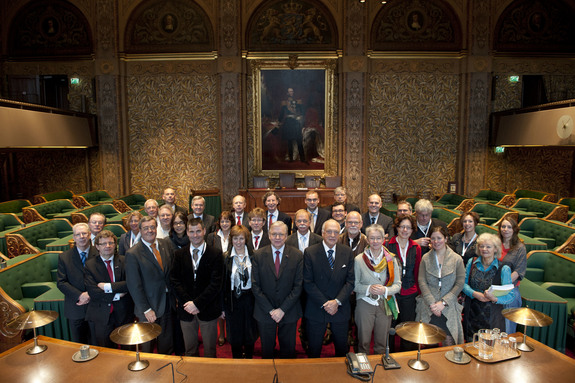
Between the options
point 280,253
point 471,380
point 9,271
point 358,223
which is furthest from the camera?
point 9,271

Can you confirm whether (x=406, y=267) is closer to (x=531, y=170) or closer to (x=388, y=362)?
(x=388, y=362)

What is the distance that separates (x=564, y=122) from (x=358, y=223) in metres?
8.20

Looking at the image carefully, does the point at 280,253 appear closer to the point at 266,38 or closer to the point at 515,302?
the point at 515,302

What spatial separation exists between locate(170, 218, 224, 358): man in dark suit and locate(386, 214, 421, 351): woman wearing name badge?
1802mm

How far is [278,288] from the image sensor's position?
3660mm

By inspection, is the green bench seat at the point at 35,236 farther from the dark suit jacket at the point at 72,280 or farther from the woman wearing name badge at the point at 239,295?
the woman wearing name badge at the point at 239,295

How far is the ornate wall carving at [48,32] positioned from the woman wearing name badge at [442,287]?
12.5 m

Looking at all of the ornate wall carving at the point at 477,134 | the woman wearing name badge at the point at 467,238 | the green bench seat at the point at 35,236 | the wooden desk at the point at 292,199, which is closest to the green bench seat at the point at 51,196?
the green bench seat at the point at 35,236

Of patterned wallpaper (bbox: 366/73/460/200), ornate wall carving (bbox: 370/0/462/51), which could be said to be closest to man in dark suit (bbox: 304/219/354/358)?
patterned wallpaper (bbox: 366/73/460/200)

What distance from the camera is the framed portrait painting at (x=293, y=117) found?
40.0 ft

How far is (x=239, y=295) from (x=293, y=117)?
360 inches

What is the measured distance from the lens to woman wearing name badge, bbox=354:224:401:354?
357 cm

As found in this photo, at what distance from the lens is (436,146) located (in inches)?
487

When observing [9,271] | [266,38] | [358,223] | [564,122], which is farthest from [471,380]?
[266,38]
